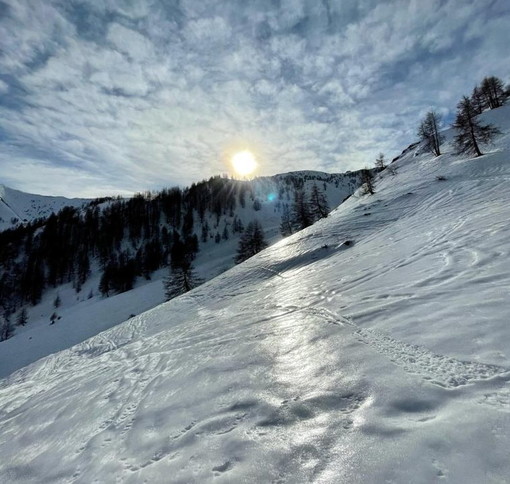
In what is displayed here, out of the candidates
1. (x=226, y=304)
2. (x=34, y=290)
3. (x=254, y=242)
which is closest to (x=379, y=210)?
(x=226, y=304)

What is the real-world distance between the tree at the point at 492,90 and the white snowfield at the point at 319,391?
6868cm

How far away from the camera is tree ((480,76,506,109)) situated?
2366 inches

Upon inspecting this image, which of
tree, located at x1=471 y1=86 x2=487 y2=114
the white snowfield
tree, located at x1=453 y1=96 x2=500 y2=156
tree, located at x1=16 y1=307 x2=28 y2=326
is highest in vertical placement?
tree, located at x1=471 y1=86 x2=487 y2=114

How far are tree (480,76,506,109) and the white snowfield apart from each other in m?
68.7

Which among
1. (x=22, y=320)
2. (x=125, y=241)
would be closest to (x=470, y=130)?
(x=22, y=320)

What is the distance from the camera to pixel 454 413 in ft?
10.5

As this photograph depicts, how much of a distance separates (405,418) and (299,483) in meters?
1.47

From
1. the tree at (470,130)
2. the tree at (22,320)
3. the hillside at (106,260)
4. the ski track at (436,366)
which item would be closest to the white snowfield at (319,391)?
the ski track at (436,366)

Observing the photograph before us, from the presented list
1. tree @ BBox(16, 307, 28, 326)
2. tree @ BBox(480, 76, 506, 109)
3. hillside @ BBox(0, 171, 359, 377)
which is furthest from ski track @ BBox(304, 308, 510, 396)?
tree @ BBox(16, 307, 28, 326)

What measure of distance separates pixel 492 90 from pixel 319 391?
8378cm

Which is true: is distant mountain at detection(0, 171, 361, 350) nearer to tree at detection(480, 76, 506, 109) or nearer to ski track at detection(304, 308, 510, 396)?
tree at detection(480, 76, 506, 109)

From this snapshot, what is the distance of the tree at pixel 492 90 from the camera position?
197 feet

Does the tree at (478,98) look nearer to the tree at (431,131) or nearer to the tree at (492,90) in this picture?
the tree at (492,90)

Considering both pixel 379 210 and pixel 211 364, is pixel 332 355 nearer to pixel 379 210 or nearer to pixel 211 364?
pixel 211 364
